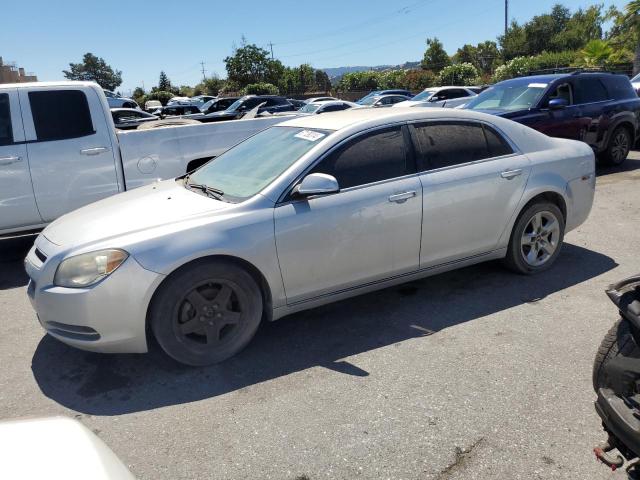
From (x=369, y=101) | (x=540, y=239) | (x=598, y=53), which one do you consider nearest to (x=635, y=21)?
(x=598, y=53)

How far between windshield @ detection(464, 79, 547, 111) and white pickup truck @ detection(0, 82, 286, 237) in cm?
571

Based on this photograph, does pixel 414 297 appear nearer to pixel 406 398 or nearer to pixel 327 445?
pixel 406 398

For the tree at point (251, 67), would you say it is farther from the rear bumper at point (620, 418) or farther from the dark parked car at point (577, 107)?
the rear bumper at point (620, 418)

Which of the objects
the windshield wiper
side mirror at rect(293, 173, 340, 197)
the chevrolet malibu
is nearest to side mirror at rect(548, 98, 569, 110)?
the chevrolet malibu

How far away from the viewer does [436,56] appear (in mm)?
58094

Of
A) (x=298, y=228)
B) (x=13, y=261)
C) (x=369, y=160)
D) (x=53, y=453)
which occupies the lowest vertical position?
(x=13, y=261)

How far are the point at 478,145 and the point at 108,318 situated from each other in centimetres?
322

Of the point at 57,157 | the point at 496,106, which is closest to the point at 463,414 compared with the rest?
the point at 57,157

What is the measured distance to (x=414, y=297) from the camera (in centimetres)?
461

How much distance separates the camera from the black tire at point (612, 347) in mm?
2309

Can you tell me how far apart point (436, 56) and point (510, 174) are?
58.0 metres

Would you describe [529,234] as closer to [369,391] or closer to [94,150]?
[369,391]

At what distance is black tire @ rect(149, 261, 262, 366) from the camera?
134 inches

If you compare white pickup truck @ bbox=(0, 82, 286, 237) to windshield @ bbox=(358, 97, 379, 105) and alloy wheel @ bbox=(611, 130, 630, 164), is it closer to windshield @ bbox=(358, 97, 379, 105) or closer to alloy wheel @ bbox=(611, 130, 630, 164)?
alloy wheel @ bbox=(611, 130, 630, 164)
